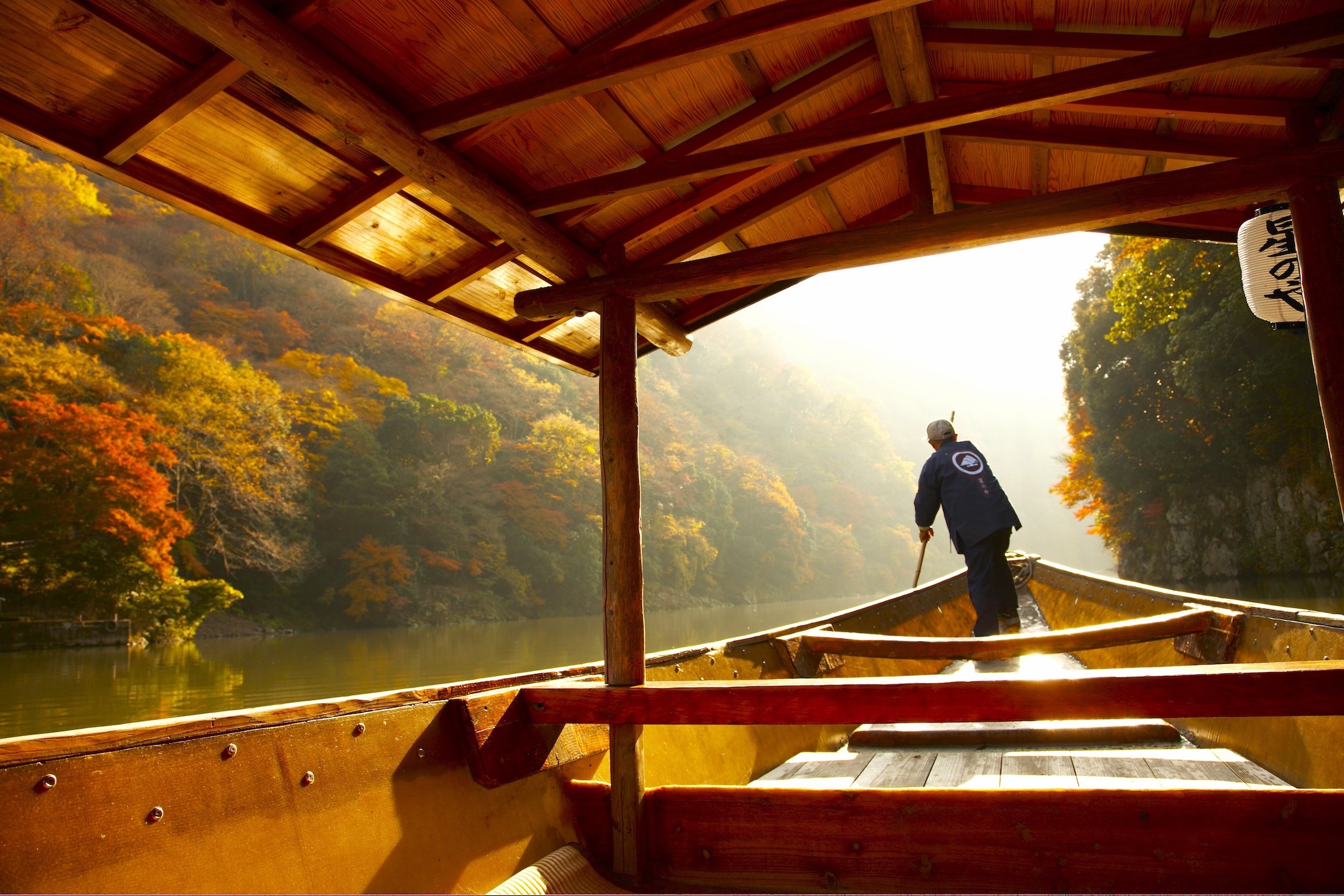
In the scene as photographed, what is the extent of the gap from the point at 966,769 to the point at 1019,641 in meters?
0.67

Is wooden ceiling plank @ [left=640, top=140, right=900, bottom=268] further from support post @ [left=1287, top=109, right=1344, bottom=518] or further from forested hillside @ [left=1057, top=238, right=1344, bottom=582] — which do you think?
forested hillside @ [left=1057, top=238, right=1344, bottom=582]

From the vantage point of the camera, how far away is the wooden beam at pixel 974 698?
166cm

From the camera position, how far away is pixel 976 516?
3922mm

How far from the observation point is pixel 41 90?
1695mm

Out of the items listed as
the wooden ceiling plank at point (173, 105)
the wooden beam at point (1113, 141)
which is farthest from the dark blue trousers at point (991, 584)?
the wooden ceiling plank at point (173, 105)

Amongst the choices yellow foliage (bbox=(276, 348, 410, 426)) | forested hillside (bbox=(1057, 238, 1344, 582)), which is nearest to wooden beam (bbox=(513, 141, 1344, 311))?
forested hillside (bbox=(1057, 238, 1344, 582))

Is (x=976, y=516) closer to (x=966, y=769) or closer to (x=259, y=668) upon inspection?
(x=966, y=769)

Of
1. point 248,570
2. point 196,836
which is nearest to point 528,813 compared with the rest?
point 196,836

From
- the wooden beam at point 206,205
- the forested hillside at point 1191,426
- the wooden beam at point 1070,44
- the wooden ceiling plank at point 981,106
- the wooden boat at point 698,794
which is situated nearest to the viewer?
the wooden boat at point 698,794

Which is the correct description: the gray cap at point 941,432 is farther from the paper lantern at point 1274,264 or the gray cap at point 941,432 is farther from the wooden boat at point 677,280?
the paper lantern at point 1274,264

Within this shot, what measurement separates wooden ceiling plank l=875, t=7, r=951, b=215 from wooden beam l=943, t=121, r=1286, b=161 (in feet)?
0.26

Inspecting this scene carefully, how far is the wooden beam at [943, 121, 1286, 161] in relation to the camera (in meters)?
2.53

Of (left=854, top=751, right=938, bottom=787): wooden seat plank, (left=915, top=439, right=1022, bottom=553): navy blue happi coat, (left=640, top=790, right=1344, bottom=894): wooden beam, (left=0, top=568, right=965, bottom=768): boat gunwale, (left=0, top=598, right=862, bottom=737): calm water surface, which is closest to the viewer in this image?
(left=0, top=568, right=965, bottom=768): boat gunwale

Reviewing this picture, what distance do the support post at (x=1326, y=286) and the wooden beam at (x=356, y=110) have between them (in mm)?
2057
